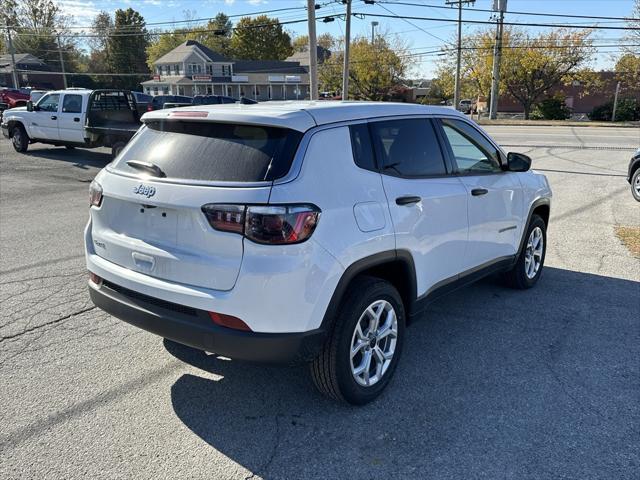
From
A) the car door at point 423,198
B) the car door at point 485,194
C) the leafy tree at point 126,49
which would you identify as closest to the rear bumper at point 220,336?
the car door at point 423,198

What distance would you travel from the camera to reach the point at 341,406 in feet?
10.8

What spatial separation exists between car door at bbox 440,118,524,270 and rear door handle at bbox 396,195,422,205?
76cm

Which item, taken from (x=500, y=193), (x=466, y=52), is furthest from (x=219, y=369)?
(x=466, y=52)

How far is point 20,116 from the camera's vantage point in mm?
16266

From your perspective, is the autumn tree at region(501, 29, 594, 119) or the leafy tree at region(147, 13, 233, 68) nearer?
the autumn tree at region(501, 29, 594, 119)

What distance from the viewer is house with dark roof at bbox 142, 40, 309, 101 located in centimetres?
7138

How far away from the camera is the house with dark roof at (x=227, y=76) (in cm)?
7138

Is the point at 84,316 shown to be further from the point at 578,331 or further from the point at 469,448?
the point at 578,331

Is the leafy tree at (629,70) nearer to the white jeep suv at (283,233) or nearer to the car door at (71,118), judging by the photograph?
the car door at (71,118)

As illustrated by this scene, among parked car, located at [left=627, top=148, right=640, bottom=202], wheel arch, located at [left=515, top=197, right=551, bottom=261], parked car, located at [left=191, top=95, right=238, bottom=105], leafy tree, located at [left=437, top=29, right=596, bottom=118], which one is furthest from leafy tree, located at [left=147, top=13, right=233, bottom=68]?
wheel arch, located at [left=515, top=197, right=551, bottom=261]

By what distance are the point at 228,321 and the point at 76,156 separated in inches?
615

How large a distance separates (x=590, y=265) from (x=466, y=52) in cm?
4555

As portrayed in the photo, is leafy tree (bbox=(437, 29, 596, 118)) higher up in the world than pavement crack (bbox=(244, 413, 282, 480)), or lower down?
higher up

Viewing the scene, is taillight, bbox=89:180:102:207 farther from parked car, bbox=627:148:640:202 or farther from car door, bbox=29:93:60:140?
car door, bbox=29:93:60:140
